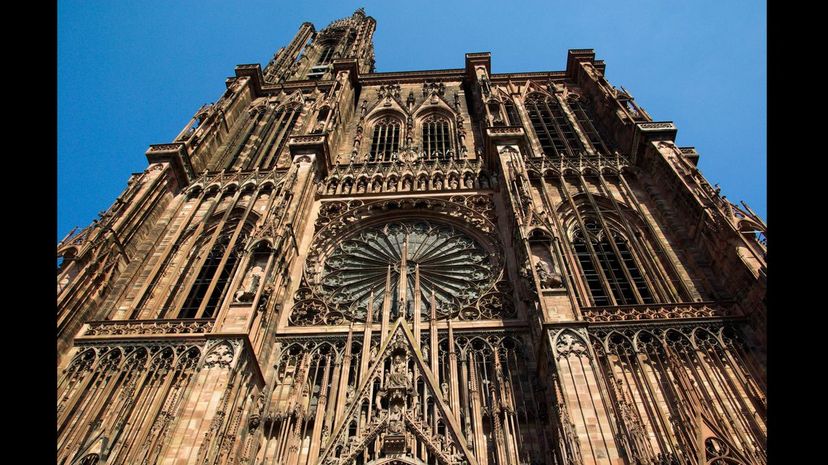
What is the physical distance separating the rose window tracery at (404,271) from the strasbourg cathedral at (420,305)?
0.09 m

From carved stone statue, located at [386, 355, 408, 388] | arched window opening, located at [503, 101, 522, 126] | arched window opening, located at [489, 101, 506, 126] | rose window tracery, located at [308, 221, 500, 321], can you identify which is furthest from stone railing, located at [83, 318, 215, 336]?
arched window opening, located at [503, 101, 522, 126]

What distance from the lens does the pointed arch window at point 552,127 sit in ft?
76.2

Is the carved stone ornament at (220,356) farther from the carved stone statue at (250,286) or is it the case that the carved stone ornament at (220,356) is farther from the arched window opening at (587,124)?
the arched window opening at (587,124)

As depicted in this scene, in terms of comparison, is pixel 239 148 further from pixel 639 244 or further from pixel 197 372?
pixel 639 244

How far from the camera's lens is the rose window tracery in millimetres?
16406

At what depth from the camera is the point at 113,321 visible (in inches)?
571

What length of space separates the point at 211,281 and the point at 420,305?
19.7 ft

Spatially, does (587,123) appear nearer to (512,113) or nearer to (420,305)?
(512,113)

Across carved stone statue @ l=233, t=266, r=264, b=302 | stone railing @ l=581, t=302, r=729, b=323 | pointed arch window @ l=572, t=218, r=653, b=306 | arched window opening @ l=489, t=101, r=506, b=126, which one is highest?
arched window opening @ l=489, t=101, r=506, b=126

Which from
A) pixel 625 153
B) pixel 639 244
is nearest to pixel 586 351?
pixel 639 244

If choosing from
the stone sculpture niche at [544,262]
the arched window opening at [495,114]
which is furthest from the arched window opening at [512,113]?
the stone sculpture niche at [544,262]

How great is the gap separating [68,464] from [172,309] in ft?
17.0

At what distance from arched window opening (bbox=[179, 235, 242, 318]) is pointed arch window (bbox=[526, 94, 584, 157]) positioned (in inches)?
503

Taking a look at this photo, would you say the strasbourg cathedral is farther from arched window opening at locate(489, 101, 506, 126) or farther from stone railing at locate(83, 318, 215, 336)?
arched window opening at locate(489, 101, 506, 126)
